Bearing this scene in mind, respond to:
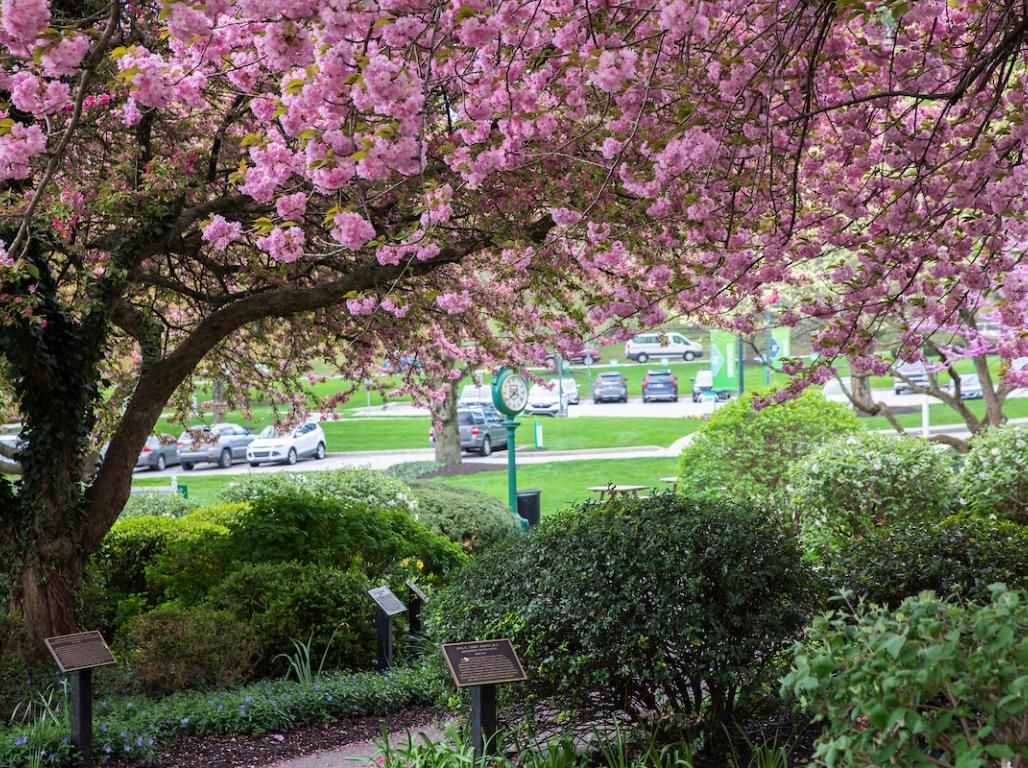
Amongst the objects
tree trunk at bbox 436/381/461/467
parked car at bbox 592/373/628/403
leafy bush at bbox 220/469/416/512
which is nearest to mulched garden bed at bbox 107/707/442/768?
leafy bush at bbox 220/469/416/512

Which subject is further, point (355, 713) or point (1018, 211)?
point (355, 713)

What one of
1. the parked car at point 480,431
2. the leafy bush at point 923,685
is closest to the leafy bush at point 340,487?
the leafy bush at point 923,685

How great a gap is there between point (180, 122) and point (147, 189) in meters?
1.17

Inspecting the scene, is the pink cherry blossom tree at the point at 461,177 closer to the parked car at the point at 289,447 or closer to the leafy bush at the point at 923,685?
the leafy bush at the point at 923,685

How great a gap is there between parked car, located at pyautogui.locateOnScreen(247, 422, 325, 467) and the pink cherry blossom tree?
19.0m

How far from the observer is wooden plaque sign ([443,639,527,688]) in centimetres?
455

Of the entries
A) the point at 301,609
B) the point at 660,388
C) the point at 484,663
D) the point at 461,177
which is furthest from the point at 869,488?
the point at 660,388

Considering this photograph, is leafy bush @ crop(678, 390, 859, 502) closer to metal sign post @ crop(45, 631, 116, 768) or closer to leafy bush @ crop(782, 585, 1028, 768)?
metal sign post @ crop(45, 631, 116, 768)

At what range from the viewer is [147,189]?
6836mm

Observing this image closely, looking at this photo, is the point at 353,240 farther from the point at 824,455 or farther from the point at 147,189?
the point at 824,455

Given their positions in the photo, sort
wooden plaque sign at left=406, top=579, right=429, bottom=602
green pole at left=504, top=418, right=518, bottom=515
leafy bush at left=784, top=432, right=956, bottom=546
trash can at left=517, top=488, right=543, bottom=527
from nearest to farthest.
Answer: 1. wooden plaque sign at left=406, top=579, right=429, bottom=602
2. leafy bush at left=784, top=432, right=956, bottom=546
3. green pole at left=504, top=418, right=518, bottom=515
4. trash can at left=517, top=488, right=543, bottom=527

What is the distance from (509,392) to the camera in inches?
A: 547

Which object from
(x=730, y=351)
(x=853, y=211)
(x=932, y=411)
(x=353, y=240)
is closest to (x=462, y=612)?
(x=353, y=240)

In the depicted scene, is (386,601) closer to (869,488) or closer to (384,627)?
(384,627)
